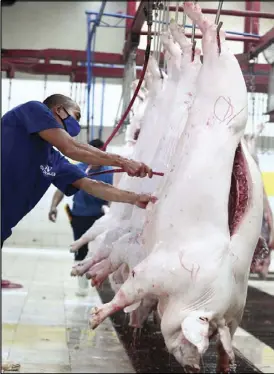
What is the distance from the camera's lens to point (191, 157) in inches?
105

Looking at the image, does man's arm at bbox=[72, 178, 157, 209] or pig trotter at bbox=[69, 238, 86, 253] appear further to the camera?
pig trotter at bbox=[69, 238, 86, 253]

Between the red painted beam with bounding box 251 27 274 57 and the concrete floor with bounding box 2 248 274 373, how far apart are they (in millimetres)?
1348

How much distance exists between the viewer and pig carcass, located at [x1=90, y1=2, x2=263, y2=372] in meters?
2.41

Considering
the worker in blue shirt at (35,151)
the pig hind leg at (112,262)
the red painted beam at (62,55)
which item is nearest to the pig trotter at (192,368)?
the worker in blue shirt at (35,151)

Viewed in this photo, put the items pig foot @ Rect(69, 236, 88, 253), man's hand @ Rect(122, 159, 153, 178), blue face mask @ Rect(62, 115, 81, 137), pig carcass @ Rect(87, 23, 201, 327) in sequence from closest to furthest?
1. blue face mask @ Rect(62, 115, 81, 137)
2. man's hand @ Rect(122, 159, 153, 178)
3. pig carcass @ Rect(87, 23, 201, 327)
4. pig foot @ Rect(69, 236, 88, 253)

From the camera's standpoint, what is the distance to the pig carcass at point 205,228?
2.41 meters

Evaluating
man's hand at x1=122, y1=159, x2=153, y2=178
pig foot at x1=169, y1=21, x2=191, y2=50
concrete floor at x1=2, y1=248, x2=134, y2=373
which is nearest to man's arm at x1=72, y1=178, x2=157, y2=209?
man's hand at x1=122, y1=159, x2=153, y2=178

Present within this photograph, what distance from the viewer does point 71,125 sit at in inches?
109

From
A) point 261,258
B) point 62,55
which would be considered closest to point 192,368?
point 261,258

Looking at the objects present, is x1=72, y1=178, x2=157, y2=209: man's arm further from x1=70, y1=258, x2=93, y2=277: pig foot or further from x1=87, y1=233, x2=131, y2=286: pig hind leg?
x1=70, y1=258, x2=93, y2=277: pig foot

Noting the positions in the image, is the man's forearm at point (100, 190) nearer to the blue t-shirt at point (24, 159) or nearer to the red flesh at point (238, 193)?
the blue t-shirt at point (24, 159)

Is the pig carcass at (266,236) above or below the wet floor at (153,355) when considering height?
above

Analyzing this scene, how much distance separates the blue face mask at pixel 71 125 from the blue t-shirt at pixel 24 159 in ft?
0.24

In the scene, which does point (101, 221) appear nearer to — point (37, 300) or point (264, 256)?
point (264, 256)
